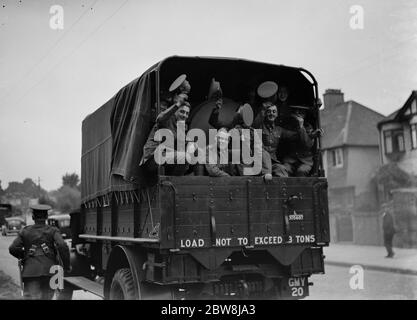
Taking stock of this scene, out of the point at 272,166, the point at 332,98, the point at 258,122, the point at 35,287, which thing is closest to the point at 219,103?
the point at 258,122

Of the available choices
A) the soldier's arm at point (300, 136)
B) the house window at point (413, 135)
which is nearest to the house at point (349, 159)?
the house window at point (413, 135)

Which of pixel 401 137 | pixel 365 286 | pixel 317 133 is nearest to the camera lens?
pixel 317 133

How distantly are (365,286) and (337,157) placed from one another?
61.8ft

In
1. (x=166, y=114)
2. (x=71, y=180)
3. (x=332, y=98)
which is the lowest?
(x=166, y=114)

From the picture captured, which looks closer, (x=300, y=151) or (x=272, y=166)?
(x=272, y=166)

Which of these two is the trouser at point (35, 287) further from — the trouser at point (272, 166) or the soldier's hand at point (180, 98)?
the trouser at point (272, 166)

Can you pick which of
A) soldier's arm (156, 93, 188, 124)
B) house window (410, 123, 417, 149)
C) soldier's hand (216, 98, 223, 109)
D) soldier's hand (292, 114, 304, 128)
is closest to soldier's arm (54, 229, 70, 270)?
soldier's arm (156, 93, 188, 124)

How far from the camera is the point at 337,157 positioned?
30.9 metres

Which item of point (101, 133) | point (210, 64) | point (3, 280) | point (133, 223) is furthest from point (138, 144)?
point (3, 280)

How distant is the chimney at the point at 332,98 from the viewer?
3366cm

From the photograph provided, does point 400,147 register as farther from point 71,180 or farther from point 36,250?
point 71,180

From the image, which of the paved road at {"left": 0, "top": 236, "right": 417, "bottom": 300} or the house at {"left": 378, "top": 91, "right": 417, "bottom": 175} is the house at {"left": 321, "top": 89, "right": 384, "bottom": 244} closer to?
the house at {"left": 378, "top": 91, "right": 417, "bottom": 175}

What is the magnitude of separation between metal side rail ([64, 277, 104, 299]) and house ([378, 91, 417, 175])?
2052 centimetres

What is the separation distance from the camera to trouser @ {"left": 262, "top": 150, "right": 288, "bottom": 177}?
6.71 m
